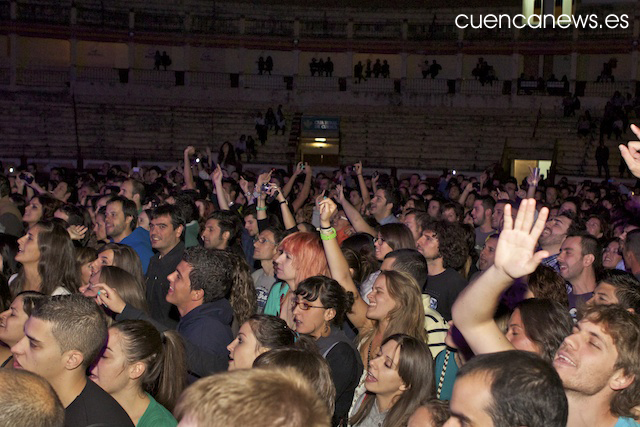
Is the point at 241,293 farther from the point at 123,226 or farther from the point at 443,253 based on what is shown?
the point at 123,226

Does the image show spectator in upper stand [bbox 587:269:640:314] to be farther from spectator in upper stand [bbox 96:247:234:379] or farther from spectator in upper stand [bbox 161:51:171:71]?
spectator in upper stand [bbox 161:51:171:71]

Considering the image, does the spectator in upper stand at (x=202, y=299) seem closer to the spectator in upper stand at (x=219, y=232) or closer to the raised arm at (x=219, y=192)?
the spectator in upper stand at (x=219, y=232)

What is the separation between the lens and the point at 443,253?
699 centimetres

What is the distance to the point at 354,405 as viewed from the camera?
4641 mm

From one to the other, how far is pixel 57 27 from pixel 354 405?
3473cm

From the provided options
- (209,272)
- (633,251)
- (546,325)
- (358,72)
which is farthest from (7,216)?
(358,72)

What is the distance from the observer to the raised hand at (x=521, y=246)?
123 inches

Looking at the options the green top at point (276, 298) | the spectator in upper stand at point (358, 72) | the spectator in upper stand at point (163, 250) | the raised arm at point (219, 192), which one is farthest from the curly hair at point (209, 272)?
the spectator in upper stand at point (358, 72)

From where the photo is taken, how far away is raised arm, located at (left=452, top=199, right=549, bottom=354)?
123 inches

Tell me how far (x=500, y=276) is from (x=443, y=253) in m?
3.79

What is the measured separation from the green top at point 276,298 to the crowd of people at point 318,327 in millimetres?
16

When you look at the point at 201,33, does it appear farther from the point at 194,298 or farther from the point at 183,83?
the point at 194,298

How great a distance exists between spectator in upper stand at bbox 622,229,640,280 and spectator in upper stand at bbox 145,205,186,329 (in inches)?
161

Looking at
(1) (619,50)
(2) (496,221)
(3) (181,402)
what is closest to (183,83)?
(1) (619,50)
